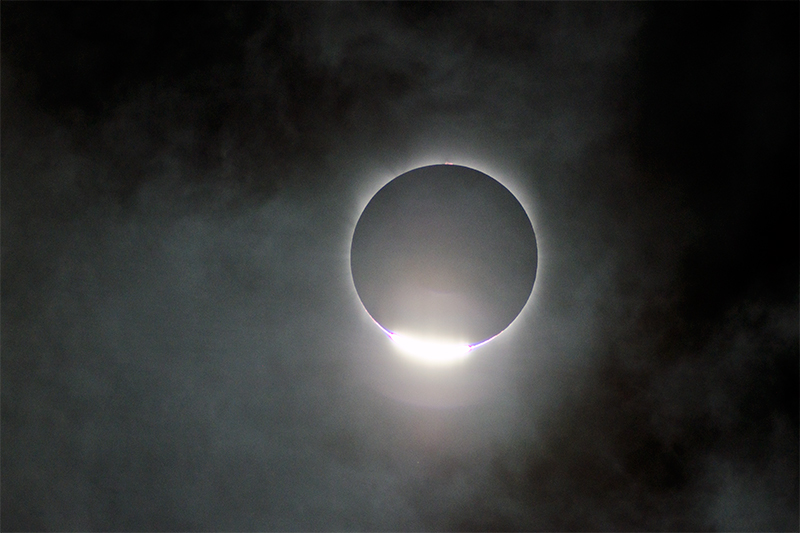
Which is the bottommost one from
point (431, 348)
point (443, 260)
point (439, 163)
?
point (431, 348)

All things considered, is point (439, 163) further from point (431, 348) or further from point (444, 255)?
point (431, 348)

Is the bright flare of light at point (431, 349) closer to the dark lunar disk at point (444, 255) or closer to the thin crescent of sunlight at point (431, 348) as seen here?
the thin crescent of sunlight at point (431, 348)

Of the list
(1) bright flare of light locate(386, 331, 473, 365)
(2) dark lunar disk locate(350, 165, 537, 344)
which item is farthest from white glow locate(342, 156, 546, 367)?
(2) dark lunar disk locate(350, 165, 537, 344)

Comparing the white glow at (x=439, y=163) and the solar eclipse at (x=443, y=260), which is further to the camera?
the white glow at (x=439, y=163)

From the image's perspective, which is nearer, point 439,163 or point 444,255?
point 444,255

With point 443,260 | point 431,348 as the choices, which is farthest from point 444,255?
point 431,348

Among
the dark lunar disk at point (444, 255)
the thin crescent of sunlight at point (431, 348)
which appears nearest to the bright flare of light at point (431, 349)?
the thin crescent of sunlight at point (431, 348)
